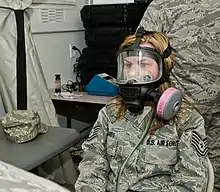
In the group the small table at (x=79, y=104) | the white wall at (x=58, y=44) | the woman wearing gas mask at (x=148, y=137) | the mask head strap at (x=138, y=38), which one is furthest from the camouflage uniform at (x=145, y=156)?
the white wall at (x=58, y=44)

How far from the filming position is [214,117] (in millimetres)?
2248

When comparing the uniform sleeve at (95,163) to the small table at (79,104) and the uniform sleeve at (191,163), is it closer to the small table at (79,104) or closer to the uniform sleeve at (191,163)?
the uniform sleeve at (191,163)

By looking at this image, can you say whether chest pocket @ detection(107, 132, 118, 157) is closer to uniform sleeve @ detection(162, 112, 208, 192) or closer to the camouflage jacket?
uniform sleeve @ detection(162, 112, 208, 192)

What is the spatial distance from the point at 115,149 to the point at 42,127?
59 cm

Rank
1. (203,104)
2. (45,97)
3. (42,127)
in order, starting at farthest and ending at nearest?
(45,97) < (203,104) < (42,127)

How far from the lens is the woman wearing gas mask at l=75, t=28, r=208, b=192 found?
1.48 metres

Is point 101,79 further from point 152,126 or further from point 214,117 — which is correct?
point 152,126

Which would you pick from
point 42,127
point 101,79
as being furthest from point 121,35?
point 42,127

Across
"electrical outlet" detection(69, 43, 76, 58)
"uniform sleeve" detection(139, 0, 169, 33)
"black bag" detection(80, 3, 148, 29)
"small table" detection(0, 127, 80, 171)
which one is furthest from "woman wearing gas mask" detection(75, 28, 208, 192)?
"electrical outlet" detection(69, 43, 76, 58)

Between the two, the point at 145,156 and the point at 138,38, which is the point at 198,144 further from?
the point at 138,38

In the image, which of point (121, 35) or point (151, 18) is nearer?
point (151, 18)

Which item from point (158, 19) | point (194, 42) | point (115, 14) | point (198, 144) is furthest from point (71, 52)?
point (198, 144)

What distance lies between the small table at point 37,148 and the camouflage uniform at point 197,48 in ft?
2.33

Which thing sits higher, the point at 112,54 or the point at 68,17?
the point at 68,17
